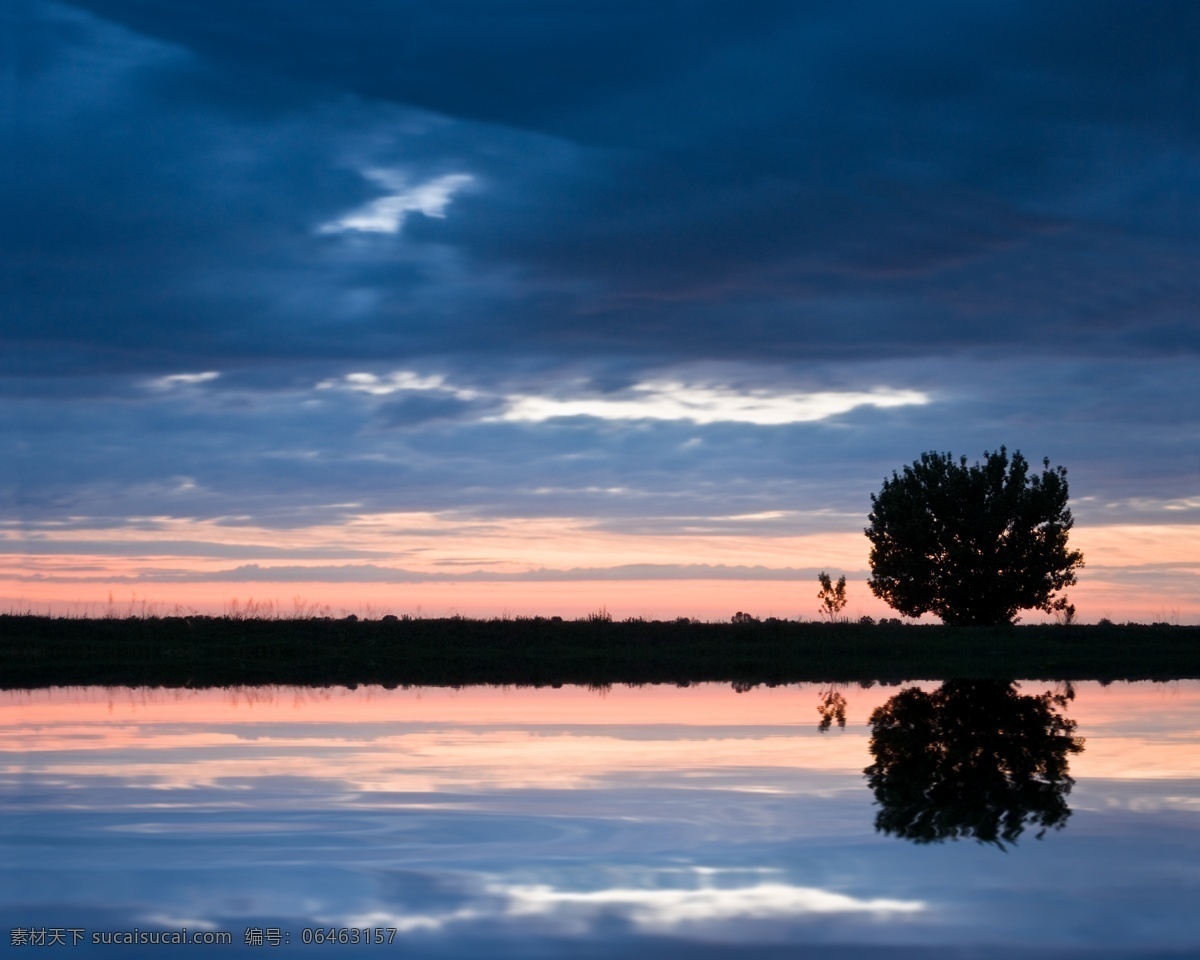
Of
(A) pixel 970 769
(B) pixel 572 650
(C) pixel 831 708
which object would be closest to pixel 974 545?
(B) pixel 572 650

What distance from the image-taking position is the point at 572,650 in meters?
52.7

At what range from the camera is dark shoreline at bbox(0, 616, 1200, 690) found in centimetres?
4034

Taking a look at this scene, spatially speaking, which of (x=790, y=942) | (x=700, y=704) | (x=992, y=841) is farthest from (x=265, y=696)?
(x=790, y=942)

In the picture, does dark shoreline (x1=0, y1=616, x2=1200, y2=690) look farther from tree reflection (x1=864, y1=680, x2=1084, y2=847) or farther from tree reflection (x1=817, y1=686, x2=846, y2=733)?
tree reflection (x1=864, y1=680, x2=1084, y2=847)

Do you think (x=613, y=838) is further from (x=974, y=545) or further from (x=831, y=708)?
(x=974, y=545)

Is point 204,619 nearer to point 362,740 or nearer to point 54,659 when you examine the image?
point 54,659

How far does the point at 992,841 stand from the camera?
36.2 feet

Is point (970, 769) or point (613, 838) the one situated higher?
point (970, 769)

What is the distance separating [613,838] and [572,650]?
4162cm

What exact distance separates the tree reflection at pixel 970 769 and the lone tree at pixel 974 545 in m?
40.1

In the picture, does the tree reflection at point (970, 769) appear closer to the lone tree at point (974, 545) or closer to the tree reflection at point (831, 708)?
the tree reflection at point (831, 708)

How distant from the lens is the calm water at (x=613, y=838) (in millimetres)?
8312

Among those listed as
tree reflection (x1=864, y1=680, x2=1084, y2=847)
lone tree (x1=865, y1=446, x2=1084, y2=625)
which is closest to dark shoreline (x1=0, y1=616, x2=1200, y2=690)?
lone tree (x1=865, y1=446, x2=1084, y2=625)

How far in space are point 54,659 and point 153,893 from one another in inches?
1646
